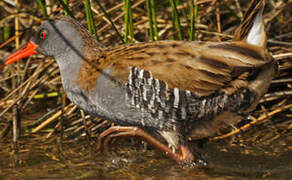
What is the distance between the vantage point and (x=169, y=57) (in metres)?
3.60

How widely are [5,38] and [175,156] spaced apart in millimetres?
2627

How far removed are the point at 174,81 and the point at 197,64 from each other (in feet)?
0.71

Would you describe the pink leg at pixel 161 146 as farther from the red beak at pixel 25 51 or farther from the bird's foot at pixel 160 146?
the red beak at pixel 25 51

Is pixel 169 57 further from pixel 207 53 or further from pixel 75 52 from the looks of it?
pixel 75 52

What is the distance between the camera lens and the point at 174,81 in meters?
3.51

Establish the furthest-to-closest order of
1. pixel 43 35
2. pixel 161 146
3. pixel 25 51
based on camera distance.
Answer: pixel 25 51, pixel 43 35, pixel 161 146

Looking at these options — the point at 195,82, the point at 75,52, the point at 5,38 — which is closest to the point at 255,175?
the point at 195,82

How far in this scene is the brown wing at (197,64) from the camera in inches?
139

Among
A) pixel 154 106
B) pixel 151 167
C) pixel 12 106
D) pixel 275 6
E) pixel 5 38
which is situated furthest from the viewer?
pixel 5 38

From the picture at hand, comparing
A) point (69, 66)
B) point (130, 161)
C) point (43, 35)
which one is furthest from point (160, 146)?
point (43, 35)

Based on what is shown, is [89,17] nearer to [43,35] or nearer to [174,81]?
[43,35]

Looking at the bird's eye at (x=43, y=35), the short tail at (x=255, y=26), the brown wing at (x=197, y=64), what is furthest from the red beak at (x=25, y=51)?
the short tail at (x=255, y=26)

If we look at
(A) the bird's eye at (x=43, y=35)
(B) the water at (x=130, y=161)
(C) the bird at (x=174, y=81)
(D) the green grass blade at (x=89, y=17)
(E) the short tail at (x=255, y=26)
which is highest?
(D) the green grass blade at (x=89, y=17)

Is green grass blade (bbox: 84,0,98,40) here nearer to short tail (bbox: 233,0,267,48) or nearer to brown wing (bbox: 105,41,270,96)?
brown wing (bbox: 105,41,270,96)
